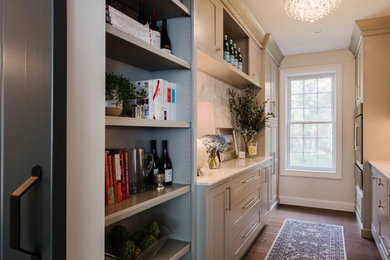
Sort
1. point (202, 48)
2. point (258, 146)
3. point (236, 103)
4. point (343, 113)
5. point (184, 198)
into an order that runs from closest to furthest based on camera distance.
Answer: point (184, 198), point (202, 48), point (236, 103), point (258, 146), point (343, 113)

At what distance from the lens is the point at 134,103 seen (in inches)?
65.0

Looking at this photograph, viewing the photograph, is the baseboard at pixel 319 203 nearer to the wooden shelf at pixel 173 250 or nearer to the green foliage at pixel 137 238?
the wooden shelf at pixel 173 250

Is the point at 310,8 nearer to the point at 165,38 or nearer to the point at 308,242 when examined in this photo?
the point at 165,38

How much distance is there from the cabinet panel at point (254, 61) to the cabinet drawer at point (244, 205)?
155 centimetres

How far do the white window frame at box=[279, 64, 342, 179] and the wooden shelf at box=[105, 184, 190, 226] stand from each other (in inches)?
147

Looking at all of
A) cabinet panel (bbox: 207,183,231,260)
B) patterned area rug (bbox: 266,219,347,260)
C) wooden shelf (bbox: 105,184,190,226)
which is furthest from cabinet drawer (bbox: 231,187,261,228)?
wooden shelf (bbox: 105,184,190,226)

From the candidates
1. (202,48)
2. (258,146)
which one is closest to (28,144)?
(202,48)

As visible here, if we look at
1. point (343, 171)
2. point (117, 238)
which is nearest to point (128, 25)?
point (117, 238)

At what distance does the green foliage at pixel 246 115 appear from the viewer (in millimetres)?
3740

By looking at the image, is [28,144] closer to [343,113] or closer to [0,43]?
[0,43]

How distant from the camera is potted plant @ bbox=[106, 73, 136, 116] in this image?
132cm

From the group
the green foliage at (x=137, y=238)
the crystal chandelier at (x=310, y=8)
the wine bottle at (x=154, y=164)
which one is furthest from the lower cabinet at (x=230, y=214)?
the crystal chandelier at (x=310, y=8)

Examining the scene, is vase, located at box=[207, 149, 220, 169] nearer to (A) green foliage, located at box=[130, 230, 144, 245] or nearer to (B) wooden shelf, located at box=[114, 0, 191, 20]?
(A) green foliage, located at box=[130, 230, 144, 245]

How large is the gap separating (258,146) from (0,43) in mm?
3721
